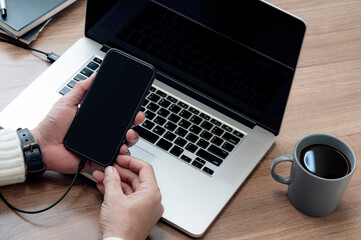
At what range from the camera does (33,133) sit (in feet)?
3.13

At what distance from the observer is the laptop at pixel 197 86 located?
914mm

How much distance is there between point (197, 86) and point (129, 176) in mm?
281

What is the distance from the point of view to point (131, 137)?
896 mm

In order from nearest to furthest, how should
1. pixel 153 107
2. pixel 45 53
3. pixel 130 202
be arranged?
1. pixel 130 202
2. pixel 153 107
3. pixel 45 53

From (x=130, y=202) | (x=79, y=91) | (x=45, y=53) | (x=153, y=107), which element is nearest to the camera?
(x=130, y=202)

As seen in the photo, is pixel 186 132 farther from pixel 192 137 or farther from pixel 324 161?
pixel 324 161

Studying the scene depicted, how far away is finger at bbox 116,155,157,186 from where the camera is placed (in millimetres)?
861

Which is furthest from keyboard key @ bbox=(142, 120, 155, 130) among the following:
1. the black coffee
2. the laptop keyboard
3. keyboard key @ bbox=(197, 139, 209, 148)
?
the black coffee

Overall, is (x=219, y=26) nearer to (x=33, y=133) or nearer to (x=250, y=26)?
(x=250, y=26)

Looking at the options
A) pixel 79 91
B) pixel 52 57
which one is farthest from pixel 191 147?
pixel 52 57

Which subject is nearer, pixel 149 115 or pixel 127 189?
pixel 127 189

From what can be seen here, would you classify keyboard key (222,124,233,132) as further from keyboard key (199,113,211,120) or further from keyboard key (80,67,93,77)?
keyboard key (80,67,93,77)

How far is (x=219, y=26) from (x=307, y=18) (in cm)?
38

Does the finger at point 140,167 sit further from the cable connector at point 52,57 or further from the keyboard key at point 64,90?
the cable connector at point 52,57
